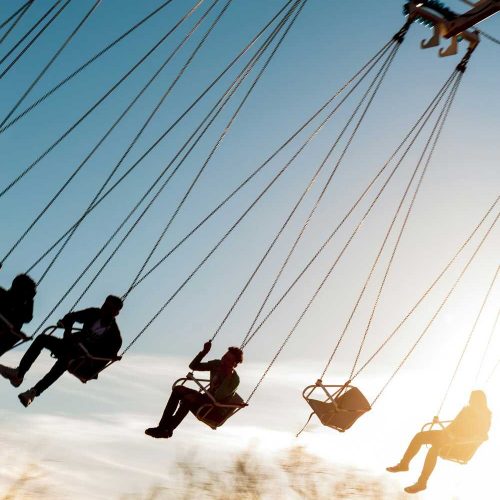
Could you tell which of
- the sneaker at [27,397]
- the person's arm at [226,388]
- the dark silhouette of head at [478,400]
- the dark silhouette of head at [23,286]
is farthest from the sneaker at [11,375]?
the dark silhouette of head at [478,400]

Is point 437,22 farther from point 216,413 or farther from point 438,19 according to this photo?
point 216,413

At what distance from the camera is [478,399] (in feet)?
26.3

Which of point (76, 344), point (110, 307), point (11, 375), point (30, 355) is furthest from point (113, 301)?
point (11, 375)

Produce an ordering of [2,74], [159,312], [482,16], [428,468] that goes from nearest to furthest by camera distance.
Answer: [2,74]
[159,312]
[428,468]
[482,16]

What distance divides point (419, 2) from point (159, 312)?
19.4 ft

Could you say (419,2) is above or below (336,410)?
above

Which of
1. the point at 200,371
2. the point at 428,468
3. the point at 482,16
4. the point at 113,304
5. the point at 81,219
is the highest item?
the point at 482,16

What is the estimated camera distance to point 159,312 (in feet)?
24.7

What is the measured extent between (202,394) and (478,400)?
3.40 meters

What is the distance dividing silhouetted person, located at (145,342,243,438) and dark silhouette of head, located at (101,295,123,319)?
3.52 feet

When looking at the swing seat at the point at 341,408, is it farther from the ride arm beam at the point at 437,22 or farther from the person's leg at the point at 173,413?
the ride arm beam at the point at 437,22

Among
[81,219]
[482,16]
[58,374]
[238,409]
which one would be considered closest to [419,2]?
[482,16]

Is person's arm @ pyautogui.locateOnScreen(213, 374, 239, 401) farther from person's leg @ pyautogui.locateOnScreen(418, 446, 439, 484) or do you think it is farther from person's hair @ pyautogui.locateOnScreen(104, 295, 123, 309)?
person's leg @ pyautogui.locateOnScreen(418, 446, 439, 484)

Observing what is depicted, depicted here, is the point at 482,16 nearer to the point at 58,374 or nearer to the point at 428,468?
the point at 428,468
